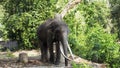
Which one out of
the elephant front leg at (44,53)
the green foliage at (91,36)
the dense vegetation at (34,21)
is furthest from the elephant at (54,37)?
A: the dense vegetation at (34,21)

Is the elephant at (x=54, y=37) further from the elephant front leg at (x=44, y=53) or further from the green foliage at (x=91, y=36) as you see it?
the green foliage at (x=91, y=36)

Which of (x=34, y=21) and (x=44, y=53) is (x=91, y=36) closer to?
(x=44, y=53)

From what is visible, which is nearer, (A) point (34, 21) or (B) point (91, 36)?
(B) point (91, 36)

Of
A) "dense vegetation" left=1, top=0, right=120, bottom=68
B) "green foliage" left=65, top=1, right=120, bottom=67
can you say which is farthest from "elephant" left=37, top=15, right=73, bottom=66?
"dense vegetation" left=1, top=0, right=120, bottom=68

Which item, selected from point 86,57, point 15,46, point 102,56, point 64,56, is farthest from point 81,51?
point 15,46

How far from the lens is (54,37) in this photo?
1295cm

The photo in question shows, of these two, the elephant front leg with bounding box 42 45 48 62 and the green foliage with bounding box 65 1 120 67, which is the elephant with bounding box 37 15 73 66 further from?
the green foliage with bounding box 65 1 120 67

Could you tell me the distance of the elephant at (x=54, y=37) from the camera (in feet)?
40.9

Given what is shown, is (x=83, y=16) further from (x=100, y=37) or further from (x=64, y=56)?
(x=64, y=56)

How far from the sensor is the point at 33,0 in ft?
67.4

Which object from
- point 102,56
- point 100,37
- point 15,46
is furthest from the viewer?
point 15,46

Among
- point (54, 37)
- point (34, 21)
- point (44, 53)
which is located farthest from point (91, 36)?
point (34, 21)

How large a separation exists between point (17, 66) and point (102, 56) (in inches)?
116

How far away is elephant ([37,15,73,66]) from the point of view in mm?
12469
